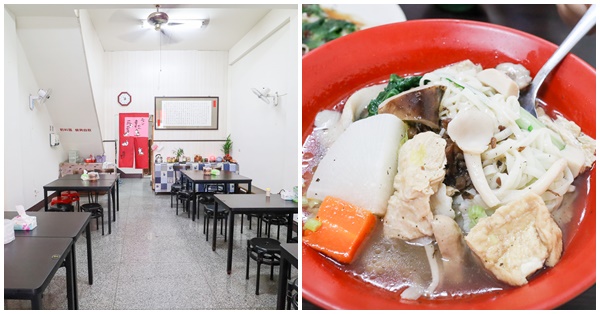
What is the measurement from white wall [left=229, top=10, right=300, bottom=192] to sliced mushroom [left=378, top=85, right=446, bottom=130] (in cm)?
348

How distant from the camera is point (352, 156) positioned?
139 centimetres

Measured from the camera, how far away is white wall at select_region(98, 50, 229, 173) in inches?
326

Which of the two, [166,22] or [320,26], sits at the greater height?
[166,22]

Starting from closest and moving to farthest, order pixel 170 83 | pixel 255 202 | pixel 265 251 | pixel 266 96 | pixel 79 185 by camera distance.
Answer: pixel 265 251
pixel 255 202
pixel 79 185
pixel 266 96
pixel 170 83

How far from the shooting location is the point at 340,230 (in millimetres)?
1352

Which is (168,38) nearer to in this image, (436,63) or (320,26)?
(320,26)

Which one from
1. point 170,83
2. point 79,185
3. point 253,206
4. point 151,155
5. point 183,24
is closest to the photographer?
point 253,206

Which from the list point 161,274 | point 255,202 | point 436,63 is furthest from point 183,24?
point 436,63

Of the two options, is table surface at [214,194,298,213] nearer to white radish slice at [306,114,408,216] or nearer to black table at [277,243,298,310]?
black table at [277,243,298,310]

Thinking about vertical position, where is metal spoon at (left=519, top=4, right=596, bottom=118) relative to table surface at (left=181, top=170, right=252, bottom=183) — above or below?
above

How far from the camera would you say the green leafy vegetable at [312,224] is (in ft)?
4.55

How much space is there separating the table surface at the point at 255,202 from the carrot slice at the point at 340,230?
1.92m

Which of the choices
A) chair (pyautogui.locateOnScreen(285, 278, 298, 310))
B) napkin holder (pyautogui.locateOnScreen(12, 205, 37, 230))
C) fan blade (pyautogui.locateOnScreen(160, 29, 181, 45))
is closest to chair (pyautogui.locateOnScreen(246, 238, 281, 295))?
chair (pyautogui.locateOnScreen(285, 278, 298, 310))

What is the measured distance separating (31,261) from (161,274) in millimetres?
1706
